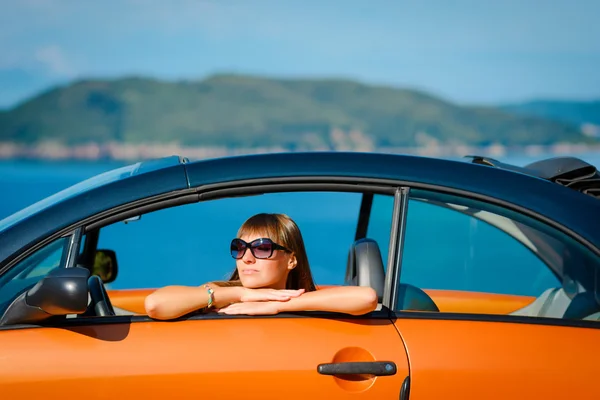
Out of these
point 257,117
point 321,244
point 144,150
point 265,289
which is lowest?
point 265,289

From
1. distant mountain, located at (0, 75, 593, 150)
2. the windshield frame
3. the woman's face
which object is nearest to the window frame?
the woman's face

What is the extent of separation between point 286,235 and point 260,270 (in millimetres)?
157

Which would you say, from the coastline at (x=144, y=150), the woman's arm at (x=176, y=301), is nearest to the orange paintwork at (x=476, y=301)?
the woman's arm at (x=176, y=301)

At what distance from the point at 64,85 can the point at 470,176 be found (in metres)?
46.7

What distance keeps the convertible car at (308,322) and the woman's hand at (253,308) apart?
0.03 metres

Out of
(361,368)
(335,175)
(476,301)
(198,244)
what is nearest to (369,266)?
(335,175)

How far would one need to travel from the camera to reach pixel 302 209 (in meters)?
19.5

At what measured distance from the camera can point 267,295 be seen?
2312mm

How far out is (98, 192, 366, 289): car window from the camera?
9.65 m

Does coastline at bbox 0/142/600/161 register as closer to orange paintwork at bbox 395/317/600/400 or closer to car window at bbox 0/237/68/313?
car window at bbox 0/237/68/313

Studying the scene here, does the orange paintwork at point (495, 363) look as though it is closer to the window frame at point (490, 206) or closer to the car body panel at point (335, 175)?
the window frame at point (490, 206)

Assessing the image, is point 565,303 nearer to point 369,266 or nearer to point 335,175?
point 369,266

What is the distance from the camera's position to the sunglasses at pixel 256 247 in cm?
248

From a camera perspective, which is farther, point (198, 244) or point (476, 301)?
point (198, 244)
